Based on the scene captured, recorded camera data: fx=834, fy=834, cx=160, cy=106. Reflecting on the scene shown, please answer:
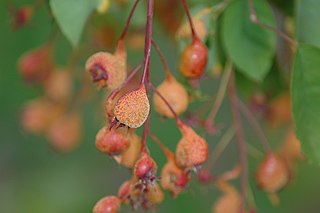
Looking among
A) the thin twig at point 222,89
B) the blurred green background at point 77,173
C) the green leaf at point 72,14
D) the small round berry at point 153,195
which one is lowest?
the blurred green background at point 77,173

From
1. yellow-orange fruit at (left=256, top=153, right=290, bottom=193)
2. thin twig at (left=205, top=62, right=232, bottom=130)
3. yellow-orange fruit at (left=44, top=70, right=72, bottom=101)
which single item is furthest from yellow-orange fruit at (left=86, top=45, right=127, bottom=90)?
yellow-orange fruit at (left=44, top=70, right=72, bottom=101)

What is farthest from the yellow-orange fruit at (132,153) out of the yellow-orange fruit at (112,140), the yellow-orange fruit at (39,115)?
the yellow-orange fruit at (39,115)

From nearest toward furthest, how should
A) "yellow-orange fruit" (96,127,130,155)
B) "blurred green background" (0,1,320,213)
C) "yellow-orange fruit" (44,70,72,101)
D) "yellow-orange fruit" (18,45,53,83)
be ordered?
"yellow-orange fruit" (96,127,130,155)
"yellow-orange fruit" (18,45,53,83)
"yellow-orange fruit" (44,70,72,101)
"blurred green background" (0,1,320,213)

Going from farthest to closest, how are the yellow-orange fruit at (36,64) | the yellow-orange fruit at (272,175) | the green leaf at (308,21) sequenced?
the yellow-orange fruit at (36,64) < the yellow-orange fruit at (272,175) < the green leaf at (308,21)

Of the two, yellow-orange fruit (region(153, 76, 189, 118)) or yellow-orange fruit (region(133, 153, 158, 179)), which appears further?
yellow-orange fruit (region(153, 76, 189, 118))

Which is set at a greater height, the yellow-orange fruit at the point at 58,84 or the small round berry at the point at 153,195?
the yellow-orange fruit at the point at 58,84

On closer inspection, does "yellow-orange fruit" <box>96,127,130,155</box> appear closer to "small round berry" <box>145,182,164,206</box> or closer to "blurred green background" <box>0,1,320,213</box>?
"small round berry" <box>145,182,164,206</box>

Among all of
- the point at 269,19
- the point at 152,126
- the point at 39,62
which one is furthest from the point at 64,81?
the point at 152,126

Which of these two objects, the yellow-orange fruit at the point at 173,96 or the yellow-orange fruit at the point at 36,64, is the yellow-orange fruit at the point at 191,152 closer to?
the yellow-orange fruit at the point at 173,96
